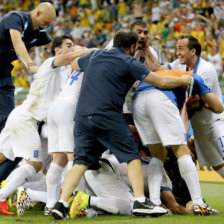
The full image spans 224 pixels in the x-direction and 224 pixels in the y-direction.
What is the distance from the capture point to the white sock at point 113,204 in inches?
189

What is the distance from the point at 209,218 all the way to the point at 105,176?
3.90ft

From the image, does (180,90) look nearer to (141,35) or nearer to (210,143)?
(210,143)

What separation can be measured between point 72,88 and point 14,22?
116cm

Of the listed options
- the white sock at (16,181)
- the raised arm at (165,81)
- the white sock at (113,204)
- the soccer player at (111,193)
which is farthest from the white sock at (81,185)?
the raised arm at (165,81)

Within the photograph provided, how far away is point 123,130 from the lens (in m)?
4.54

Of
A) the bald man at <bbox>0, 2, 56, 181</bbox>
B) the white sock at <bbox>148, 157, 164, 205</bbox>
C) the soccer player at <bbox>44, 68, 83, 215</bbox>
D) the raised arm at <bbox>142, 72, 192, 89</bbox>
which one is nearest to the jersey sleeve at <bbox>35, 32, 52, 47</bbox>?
the bald man at <bbox>0, 2, 56, 181</bbox>

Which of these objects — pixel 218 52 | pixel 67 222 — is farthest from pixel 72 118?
pixel 218 52

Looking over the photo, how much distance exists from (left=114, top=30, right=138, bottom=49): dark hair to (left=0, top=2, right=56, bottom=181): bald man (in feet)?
3.66

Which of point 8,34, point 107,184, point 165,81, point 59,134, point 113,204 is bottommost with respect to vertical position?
point 113,204

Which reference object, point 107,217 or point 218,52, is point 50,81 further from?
point 218,52

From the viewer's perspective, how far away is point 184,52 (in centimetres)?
582

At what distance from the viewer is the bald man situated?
17.8 feet

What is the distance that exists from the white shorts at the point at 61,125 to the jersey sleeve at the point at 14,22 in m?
1.15

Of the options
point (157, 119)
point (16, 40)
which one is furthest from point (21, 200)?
point (16, 40)
